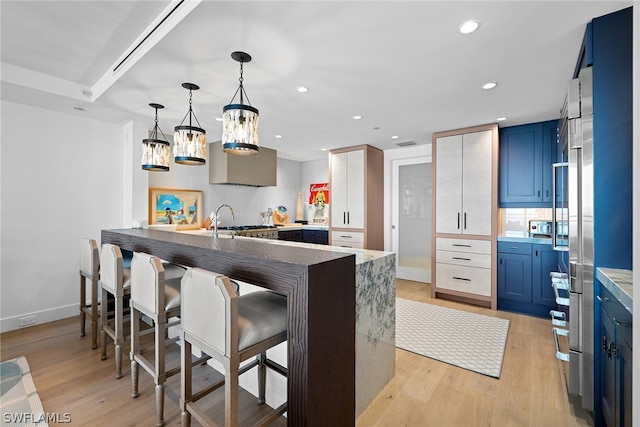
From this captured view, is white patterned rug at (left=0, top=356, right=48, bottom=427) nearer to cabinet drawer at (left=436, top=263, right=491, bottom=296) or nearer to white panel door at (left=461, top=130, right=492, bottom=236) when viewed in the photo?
cabinet drawer at (left=436, top=263, right=491, bottom=296)

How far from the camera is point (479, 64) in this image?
2.14 metres

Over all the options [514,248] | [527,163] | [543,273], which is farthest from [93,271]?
[527,163]

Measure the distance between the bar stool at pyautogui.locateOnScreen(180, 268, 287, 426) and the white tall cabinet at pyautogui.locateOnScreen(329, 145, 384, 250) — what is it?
10.9 ft

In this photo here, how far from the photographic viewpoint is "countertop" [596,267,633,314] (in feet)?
3.58

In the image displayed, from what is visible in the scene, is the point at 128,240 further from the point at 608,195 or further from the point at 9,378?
the point at 608,195

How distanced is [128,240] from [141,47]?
156 centimetres

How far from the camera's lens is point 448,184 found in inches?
153

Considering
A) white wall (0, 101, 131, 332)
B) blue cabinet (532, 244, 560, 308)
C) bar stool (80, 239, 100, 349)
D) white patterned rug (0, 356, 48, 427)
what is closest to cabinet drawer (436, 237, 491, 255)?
blue cabinet (532, 244, 560, 308)

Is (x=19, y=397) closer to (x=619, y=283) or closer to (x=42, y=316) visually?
(x=42, y=316)

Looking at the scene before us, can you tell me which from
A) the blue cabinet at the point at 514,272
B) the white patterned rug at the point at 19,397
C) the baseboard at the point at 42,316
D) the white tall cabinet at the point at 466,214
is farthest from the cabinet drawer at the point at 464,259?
the baseboard at the point at 42,316

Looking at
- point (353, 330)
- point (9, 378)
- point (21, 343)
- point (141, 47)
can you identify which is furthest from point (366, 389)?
point (21, 343)

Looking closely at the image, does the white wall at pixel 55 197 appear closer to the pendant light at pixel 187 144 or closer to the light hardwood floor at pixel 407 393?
the light hardwood floor at pixel 407 393

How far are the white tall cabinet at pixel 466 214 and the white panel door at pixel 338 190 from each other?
1.50m

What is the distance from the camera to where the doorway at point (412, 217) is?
15.7ft
